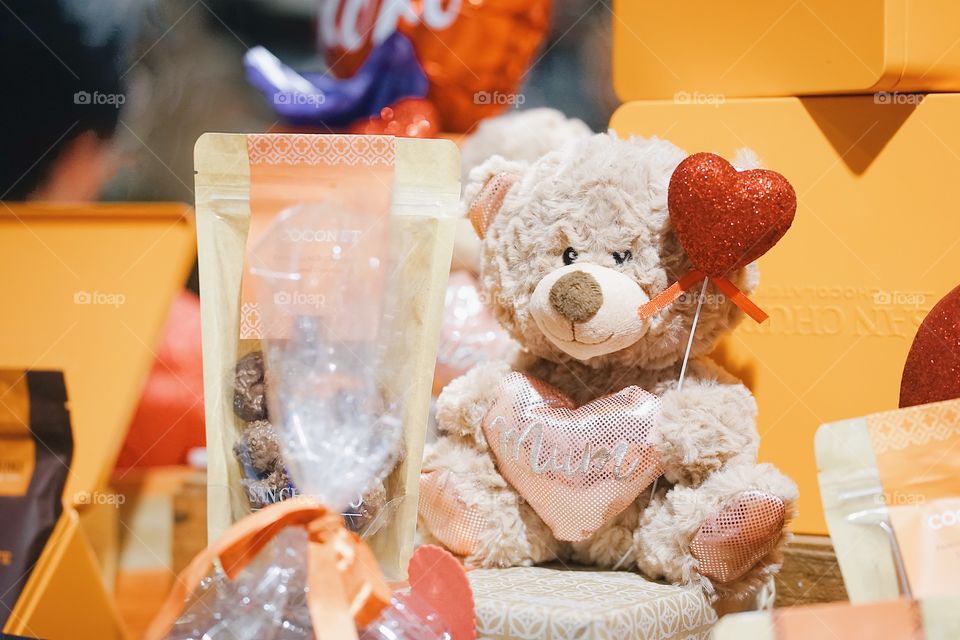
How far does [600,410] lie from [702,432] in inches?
3.9

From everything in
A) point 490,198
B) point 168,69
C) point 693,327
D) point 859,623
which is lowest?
point 859,623

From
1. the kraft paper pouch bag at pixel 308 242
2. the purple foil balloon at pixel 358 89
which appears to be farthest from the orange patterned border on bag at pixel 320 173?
the purple foil balloon at pixel 358 89

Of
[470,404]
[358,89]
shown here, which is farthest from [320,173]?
[358,89]

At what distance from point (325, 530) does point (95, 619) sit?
1.53 ft

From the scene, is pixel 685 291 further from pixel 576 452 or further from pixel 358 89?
pixel 358 89

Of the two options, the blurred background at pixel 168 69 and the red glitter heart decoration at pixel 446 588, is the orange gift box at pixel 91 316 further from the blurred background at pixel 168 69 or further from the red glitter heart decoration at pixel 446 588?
the red glitter heart decoration at pixel 446 588

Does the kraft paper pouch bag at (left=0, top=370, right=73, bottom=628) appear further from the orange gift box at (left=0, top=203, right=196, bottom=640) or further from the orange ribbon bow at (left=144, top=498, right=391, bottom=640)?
the orange ribbon bow at (left=144, top=498, right=391, bottom=640)

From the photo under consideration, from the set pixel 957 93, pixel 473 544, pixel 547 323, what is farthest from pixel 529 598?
pixel 957 93

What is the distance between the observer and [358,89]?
1434 mm

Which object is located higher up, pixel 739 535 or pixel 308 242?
pixel 308 242

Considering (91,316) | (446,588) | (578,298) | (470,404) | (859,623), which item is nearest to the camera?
(859,623)

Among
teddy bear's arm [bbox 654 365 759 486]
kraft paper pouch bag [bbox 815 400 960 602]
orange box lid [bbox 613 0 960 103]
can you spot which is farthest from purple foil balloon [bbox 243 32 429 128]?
kraft paper pouch bag [bbox 815 400 960 602]

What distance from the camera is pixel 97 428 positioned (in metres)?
1.20

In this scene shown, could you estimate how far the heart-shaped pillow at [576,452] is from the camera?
933 millimetres
